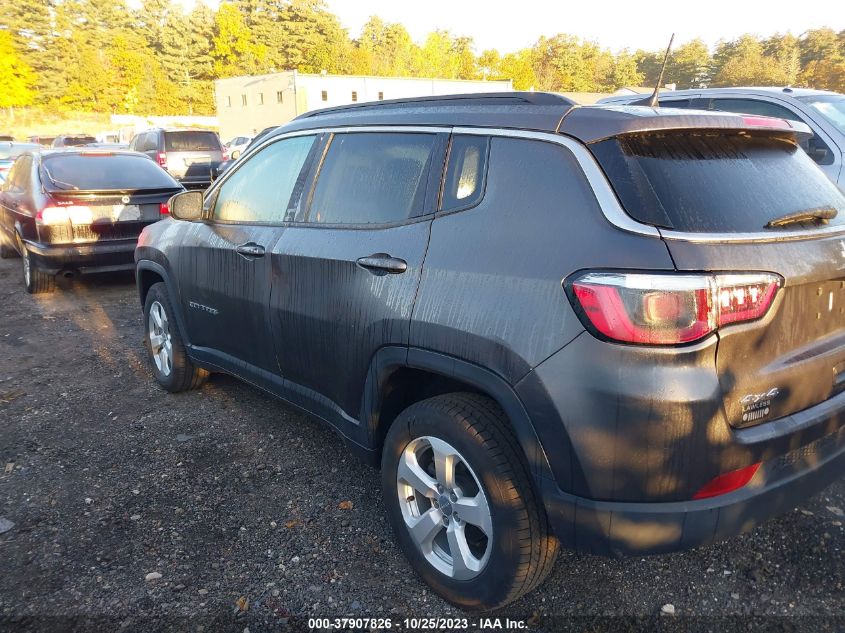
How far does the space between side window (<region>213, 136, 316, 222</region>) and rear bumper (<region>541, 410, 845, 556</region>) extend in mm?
2033

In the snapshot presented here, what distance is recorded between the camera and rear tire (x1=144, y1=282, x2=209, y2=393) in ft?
14.0

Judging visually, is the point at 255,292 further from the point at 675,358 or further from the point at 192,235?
the point at 675,358

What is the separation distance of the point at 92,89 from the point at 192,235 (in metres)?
77.6

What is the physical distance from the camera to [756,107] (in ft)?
19.7

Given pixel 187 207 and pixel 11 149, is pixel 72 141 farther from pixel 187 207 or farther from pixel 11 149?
pixel 187 207

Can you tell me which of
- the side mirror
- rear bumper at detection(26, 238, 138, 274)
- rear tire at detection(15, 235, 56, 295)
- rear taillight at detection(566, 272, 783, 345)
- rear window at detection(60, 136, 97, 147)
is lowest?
rear window at detection(60, 136, 97, 147)

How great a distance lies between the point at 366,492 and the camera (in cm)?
321

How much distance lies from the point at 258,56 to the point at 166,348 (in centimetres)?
8808

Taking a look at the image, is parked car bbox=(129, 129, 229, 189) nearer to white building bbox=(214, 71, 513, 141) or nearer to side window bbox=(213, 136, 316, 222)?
side window bbox=(213, 136, 316, 222)

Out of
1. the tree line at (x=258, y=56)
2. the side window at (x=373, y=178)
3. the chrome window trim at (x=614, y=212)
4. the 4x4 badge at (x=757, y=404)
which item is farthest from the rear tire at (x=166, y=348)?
the tree line at (x=258, y=56)

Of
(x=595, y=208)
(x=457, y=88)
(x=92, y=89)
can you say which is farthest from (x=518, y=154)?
(x=92, y=89)

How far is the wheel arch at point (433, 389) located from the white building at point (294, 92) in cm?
4410

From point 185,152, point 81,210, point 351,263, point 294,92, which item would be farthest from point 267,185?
point 294,92

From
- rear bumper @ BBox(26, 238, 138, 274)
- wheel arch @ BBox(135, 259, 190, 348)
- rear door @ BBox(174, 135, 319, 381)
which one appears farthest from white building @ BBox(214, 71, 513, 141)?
rear door @ BBox(174, 135, 319, 381)
